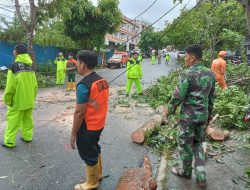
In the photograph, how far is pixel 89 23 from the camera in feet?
89.0

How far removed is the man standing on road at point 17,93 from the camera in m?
5.84

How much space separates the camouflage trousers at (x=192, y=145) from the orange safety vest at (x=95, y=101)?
3.87ft

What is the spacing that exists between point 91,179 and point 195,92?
180 cm

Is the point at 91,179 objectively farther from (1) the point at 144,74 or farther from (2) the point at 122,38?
(2) the point at 122,38

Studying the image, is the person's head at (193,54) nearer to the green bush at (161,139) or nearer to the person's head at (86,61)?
the person's head at (86,61)

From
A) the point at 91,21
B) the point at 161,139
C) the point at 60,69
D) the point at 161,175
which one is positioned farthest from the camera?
the point at 91,21

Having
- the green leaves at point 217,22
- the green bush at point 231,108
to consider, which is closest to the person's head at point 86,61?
the green bush at point 231,108

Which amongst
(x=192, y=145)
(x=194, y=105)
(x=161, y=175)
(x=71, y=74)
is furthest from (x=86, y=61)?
(x=71, y=74)

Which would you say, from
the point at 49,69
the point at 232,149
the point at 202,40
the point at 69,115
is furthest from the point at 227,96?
the point at 49,69

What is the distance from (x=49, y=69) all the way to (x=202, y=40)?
10675 mm

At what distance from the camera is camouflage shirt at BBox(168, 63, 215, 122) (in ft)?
14.4

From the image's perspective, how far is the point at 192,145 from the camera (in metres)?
4.66

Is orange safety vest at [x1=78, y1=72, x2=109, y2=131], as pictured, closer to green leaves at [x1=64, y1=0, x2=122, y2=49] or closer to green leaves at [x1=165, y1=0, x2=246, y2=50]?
green leaves at [x1=165, y1=0, x2=246, y2=50]

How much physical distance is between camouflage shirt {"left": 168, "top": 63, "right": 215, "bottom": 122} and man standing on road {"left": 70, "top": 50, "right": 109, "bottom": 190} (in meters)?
1.05
